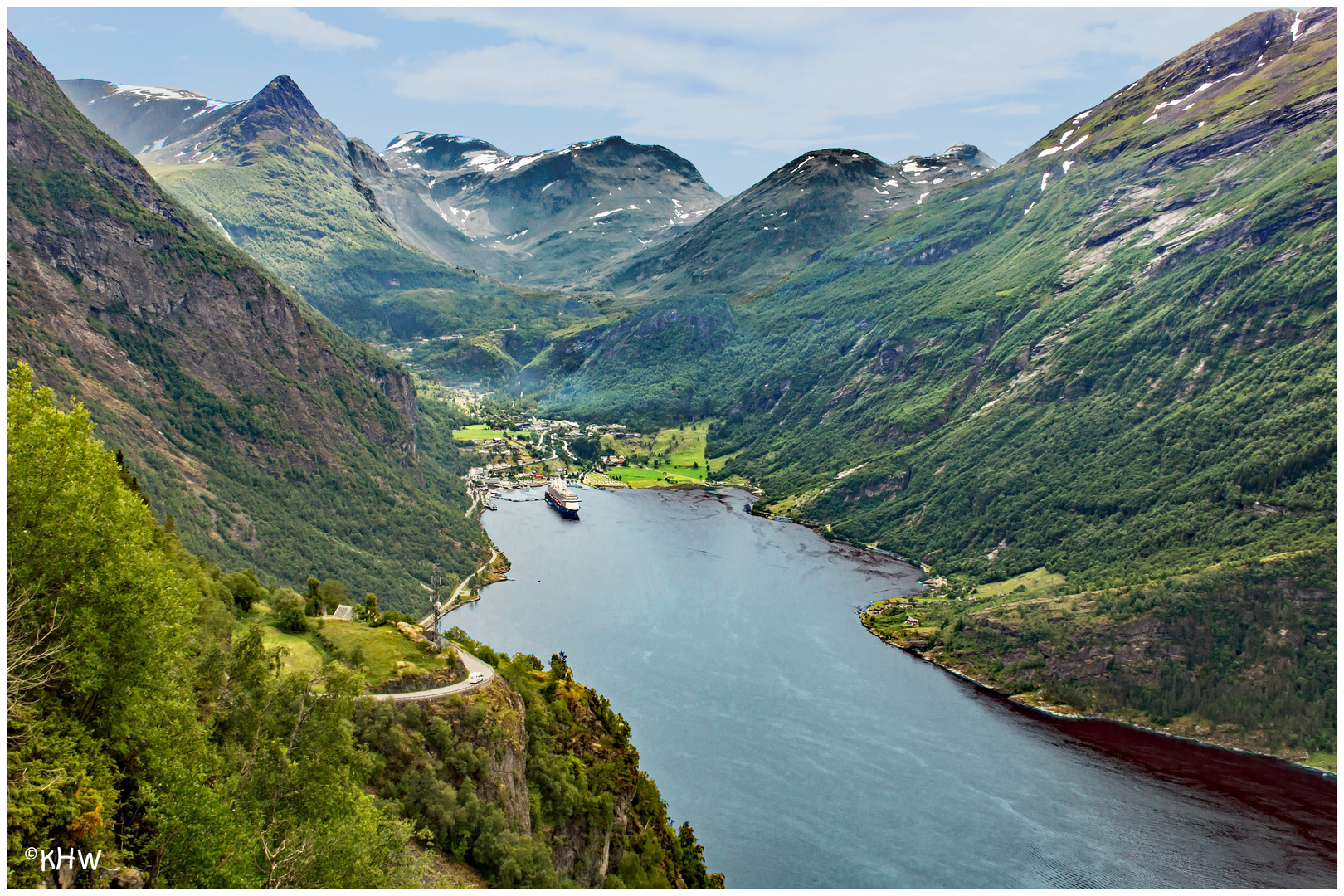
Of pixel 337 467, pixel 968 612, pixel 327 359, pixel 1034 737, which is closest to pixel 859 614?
pixel 968 612

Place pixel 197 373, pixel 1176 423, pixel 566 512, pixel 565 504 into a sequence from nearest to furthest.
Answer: pixel 197 373 → pixel 1176 423 → pixel 566 512 → pixel 565 504

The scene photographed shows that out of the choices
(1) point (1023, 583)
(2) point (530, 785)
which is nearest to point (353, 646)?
(2) point (530, 785)

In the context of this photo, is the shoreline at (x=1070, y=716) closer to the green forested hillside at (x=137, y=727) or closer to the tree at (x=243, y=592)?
the tree at (x=243, y=592)

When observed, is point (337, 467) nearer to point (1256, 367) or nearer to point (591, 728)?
point (591, 728)

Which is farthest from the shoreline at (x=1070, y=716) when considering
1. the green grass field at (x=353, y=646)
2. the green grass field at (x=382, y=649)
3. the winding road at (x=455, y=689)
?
the green grass field at (x=353, y=646)

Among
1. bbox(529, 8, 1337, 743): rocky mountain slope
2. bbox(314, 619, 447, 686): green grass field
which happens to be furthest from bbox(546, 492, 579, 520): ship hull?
bbox(314, 619, 447, 686): green grass field

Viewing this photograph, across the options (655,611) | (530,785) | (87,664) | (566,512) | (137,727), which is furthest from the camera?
(566,512)

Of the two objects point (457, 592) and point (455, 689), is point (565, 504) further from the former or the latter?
point (455, 689)
